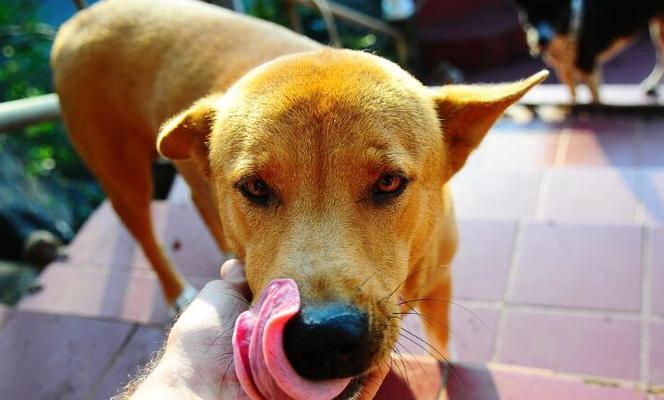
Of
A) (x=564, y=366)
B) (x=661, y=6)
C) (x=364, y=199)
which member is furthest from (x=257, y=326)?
(x=661, y=6)

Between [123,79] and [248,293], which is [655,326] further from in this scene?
[123,79]

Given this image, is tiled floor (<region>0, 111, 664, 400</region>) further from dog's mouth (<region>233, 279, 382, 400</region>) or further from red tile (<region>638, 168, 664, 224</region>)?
dog's mouth (<region>233, 279, 382, 400</region>)

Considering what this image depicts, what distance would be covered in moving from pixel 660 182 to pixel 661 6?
10.0 feet

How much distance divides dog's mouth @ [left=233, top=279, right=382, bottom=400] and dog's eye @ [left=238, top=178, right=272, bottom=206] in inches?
15.5

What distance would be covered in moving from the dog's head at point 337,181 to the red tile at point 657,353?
134 centimetres

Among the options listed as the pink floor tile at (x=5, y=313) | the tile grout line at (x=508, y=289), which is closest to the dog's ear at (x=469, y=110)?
the tile grout line at (x=508, y=289)

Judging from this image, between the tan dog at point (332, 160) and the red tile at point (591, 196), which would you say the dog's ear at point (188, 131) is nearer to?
the tan dog at point (332, 160)

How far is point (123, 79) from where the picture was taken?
10.7 feet

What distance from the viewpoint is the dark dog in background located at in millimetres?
6473

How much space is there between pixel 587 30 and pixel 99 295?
543 cm

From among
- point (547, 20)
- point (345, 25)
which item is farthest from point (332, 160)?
point (345, 25)

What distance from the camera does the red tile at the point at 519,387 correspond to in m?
2.50

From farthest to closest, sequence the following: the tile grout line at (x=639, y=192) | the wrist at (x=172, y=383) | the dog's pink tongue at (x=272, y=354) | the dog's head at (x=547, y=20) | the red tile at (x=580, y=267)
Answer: the dog's head at (x=547, y=20), the tile grout line at (x=639, y=192), the red tile at (x=580, y=267), the wrist at (x=172, y=383), the dog's pink tongue at (x=272, y=354)

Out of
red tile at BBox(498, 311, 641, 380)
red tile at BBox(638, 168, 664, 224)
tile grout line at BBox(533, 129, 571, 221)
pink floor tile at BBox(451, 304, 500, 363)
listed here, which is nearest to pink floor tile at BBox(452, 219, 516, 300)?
pink floor tile at BBox(451, 304, 500, 363)
